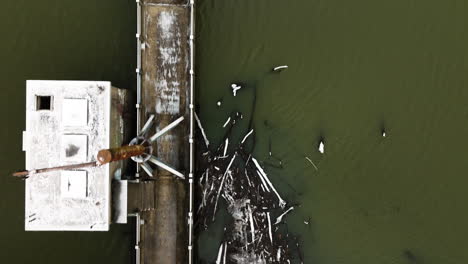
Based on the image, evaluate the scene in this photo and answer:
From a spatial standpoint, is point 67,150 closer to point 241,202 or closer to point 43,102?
point 43,102

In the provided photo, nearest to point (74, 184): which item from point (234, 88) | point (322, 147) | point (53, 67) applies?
point (53, 67)

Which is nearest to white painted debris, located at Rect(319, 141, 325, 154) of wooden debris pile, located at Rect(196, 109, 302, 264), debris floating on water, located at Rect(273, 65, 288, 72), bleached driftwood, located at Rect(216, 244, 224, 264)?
wooden debris pile, located at Rect(196, 109, 302, 264)

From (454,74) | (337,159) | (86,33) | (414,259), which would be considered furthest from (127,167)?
(454,74)

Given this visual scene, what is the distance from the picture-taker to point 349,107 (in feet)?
21.0

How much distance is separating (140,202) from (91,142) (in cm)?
132

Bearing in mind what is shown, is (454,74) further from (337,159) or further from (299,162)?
(299,162)

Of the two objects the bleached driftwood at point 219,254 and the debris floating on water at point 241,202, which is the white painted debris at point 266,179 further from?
the bleached driftwood at point 219,254

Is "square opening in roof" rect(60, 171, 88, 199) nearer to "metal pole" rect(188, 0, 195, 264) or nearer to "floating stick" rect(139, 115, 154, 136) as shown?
"floating stick" rect(139, 115, 154, 136)

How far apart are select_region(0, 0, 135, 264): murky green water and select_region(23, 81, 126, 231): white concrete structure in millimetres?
1457

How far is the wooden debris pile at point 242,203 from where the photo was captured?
6.37 m

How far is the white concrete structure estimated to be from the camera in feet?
15.6

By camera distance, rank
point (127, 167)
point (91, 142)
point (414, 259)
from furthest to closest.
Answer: point (414, 259)
point (127, 167)
point (91, 142)

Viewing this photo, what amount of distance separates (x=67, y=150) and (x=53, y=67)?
2.20m

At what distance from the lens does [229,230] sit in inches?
251
